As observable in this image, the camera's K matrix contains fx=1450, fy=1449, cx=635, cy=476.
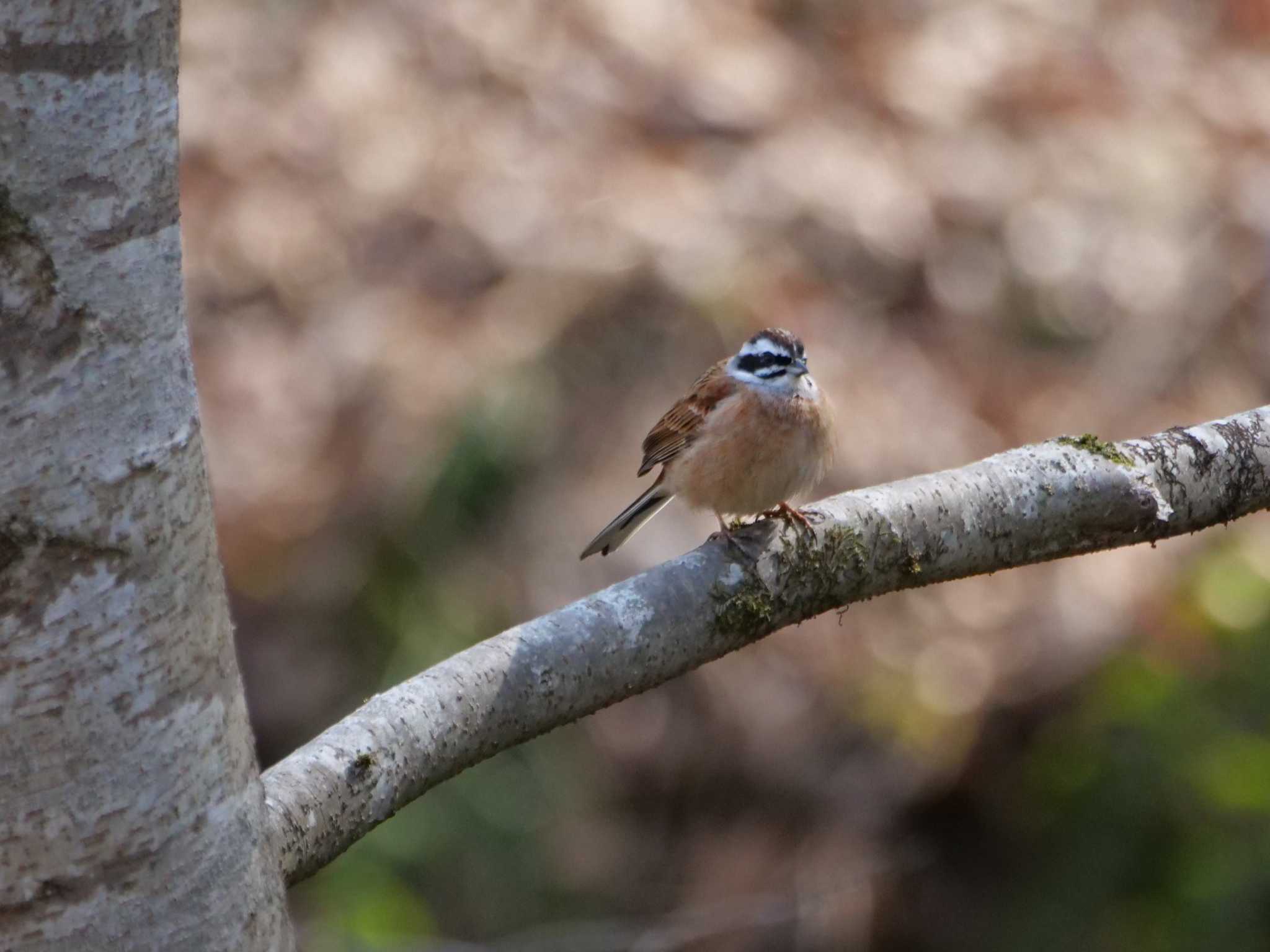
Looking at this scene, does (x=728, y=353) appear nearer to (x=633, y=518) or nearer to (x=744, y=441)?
(x=633, y=518)

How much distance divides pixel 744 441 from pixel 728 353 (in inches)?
124

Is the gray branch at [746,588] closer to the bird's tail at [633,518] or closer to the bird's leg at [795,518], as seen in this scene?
the bird's leg at [795,518]

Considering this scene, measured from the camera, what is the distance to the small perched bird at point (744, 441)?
4.23m

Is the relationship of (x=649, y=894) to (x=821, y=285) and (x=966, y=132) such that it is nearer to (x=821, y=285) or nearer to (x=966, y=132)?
(x=821, y=285)

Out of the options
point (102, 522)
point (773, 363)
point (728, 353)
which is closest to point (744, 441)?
point (773, 363)

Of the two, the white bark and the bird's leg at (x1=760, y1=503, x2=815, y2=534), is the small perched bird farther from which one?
the white bark

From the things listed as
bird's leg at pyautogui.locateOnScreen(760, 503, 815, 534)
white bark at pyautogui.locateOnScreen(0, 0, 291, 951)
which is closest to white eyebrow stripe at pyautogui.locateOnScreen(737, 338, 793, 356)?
bird's leg at pyautogui.locateOnScreen(760, 503, 815, 534)

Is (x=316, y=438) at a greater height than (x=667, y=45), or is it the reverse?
(x=667, y=45)

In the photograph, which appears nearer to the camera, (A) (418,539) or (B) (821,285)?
(A) (418,539)

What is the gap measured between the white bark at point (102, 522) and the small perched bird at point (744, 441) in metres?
2.41

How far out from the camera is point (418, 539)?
6953mm

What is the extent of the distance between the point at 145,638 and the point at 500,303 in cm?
635

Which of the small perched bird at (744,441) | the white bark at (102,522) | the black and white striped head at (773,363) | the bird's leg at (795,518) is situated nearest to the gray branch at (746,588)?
the bird's leg at (795,518)

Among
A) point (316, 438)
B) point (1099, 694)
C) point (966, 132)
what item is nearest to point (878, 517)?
point (1099, 694)
